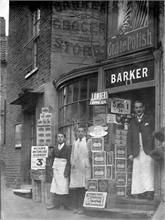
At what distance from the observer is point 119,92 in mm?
6797

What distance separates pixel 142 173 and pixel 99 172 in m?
0.70

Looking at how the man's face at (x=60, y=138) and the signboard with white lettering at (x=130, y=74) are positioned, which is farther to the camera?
the man's face at (x=60, y=138)

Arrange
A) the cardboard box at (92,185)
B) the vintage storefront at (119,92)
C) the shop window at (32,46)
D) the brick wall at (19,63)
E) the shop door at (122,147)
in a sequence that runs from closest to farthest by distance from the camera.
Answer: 1. the vintage storefront at (119,92)
2. the shop door at (122,147)
3. the cardboard box at (92,185)
4. the brick wall at (19,63)
5. the shop window at (32,46)

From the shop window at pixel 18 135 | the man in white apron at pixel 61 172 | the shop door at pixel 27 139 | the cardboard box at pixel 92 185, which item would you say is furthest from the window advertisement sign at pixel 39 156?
the shop window at pixel 18 135

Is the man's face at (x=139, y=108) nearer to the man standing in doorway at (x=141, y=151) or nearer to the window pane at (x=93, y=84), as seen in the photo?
the man standing in doorway at (x=141, y=151)

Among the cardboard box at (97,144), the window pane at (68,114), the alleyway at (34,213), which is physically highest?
the window pane at (68,114)

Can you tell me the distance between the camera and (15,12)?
7.75 m

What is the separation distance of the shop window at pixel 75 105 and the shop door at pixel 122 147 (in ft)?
1.28

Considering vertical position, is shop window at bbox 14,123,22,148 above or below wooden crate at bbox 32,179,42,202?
above

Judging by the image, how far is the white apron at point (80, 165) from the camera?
700 cm

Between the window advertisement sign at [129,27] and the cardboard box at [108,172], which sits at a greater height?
the window advertisement sign at [129,27]

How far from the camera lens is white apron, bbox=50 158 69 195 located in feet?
23.8

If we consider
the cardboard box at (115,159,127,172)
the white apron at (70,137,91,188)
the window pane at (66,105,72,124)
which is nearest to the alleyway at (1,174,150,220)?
the white apron at (70,137,91,188)

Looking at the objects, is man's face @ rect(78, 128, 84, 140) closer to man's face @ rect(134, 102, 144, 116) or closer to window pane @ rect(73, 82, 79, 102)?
window pane @ rect(73, 82, 79, 102)
